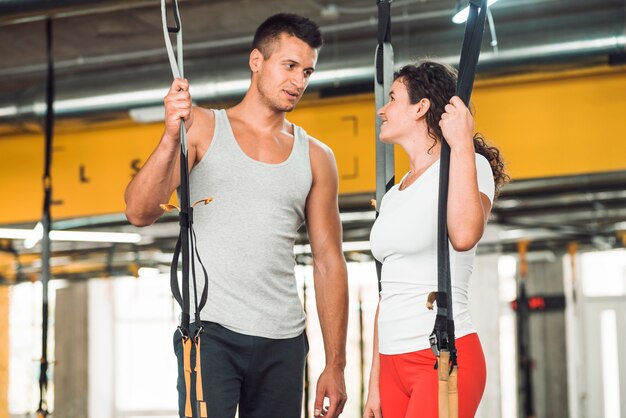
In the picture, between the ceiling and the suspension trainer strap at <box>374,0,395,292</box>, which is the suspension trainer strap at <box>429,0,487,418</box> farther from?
the ceiling

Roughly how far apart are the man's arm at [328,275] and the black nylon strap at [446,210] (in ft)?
2.67

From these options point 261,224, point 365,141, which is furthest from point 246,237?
point 365,141

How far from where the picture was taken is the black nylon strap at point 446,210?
5.68ft

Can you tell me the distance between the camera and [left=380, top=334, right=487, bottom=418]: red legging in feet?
6.22

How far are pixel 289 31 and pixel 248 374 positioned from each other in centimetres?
95

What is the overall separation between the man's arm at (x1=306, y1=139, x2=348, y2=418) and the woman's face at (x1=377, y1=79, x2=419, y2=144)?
44cm

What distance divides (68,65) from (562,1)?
311 cm

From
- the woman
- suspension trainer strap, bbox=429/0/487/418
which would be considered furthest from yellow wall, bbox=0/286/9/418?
suspension trainer strap, bbox=429/0/487/418

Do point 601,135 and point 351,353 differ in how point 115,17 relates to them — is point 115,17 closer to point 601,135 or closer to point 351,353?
point 601,135

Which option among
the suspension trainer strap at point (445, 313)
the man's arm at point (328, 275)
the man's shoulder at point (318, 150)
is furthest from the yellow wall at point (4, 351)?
the suspension trainer strap at point (445, 313)

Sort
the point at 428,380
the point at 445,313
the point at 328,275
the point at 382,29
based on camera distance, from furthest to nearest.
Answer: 1. the point at 328,275
2. the point at 382,29
3. the point at 428,380
4. the point at 445,313

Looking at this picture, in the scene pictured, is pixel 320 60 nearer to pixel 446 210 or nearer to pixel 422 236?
pixel 422 236

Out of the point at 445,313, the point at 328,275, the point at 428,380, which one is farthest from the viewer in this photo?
the point at 328,275

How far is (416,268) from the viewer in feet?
6.53
